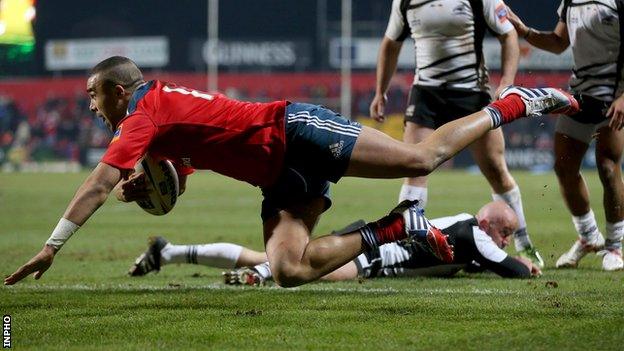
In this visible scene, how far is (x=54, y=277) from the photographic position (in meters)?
8.41

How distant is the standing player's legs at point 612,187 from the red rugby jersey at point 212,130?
10.8ft

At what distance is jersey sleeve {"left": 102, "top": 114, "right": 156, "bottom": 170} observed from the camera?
575 cm

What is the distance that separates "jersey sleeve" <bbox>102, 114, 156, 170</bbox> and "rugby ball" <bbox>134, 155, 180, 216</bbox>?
0.65m

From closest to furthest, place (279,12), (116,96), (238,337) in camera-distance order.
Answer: (238,337), (116,96), (279,12)

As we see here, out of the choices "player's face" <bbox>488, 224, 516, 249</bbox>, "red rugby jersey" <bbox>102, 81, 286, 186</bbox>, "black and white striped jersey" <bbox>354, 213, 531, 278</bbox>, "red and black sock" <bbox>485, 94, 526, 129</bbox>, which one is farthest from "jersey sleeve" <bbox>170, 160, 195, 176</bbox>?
"player's face" <bbox>488, 224, 516, 249</bbox>

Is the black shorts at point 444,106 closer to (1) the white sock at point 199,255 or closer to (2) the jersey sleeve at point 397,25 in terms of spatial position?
(2) the jersey sleeve at point 397,25

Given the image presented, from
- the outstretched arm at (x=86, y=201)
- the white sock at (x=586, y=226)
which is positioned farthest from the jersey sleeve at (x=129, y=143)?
the white sock at (x=586, y=226)

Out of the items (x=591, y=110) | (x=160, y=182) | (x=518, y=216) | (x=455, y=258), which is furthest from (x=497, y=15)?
(x=160, y=182)

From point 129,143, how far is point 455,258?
2898 millimetres

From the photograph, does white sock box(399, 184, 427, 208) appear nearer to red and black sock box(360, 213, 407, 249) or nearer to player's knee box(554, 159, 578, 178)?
player's knee box(554, 159, 578, 178)

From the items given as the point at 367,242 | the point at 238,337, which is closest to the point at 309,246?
the point at 367,242

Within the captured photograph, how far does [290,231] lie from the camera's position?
639cm

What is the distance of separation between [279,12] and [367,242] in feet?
107

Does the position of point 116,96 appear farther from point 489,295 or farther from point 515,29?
point 515,29
